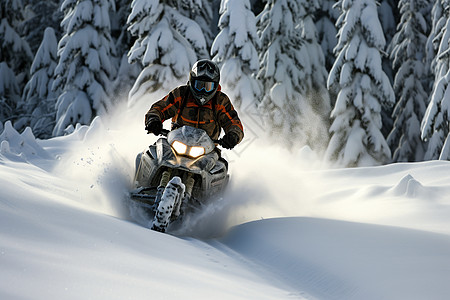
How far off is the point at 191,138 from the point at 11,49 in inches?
937

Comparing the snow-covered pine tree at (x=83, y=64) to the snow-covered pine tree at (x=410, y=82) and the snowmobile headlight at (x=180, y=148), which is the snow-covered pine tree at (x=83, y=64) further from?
the snowmobile headlight at (x=180, y=148)

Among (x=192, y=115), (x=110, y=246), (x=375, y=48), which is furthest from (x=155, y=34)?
(x=110, y=246)

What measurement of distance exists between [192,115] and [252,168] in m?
1.50

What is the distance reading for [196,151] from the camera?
6461 millimetres

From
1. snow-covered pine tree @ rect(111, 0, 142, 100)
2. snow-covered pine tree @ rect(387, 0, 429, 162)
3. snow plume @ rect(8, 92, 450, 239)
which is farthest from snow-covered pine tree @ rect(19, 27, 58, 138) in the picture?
snow-covered pine tree @ rect(387, 0, 429, 162)

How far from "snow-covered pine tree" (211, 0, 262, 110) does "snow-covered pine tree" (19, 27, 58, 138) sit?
9256mm

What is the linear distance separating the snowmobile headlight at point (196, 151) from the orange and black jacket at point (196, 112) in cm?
78

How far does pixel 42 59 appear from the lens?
2609 centimetres

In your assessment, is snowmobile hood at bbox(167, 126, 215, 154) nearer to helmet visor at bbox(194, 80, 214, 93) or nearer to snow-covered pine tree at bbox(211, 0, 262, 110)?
helmet visor at bbox(194, 80, 214, 93)

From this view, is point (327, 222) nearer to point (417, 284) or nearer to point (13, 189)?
point (417, 284)

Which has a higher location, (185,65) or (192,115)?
(185,65)

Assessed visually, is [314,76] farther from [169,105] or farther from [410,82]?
[169,105]

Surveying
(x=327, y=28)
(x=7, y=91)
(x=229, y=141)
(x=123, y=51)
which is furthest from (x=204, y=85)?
(x=7, y=91)

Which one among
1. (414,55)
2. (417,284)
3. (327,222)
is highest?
(414,55)
